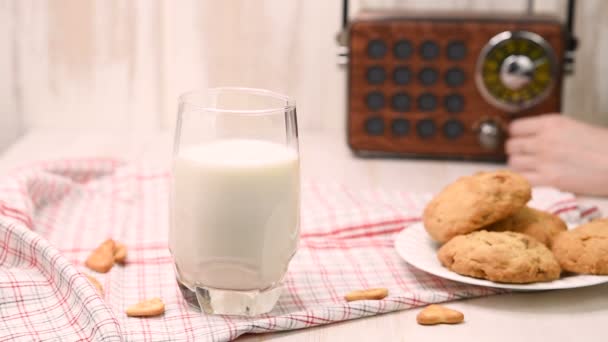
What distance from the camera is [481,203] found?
880mm

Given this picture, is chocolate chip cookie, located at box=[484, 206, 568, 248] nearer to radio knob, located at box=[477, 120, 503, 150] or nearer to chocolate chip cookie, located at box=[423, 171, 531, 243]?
chocolate chip cookie, located at box=[423, 171, 531, 243]

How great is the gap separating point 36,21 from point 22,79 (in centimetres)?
11

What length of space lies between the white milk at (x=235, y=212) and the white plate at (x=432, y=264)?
152 millimetres

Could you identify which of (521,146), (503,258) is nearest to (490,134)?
(521,146)

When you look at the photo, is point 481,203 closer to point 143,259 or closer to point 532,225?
point 532,225

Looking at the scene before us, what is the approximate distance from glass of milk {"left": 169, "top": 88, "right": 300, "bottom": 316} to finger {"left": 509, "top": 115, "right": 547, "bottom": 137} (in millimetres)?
654

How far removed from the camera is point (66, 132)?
5.44ft

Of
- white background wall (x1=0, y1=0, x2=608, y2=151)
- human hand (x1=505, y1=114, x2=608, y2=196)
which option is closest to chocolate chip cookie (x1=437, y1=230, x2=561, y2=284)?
human hand (x1=505, y1=114, x2=608, y2=196)

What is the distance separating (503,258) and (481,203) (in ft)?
0.25

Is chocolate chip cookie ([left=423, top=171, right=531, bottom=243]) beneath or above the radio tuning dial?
beneath

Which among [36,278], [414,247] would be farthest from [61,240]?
[414,247]

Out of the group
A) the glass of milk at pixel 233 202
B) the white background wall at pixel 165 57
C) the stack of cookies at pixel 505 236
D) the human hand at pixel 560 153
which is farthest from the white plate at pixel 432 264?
the white background wall at pixel 165 57

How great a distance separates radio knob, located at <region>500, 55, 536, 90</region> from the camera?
4.52ft

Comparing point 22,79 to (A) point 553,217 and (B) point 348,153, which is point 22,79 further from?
(A) point 553,217
